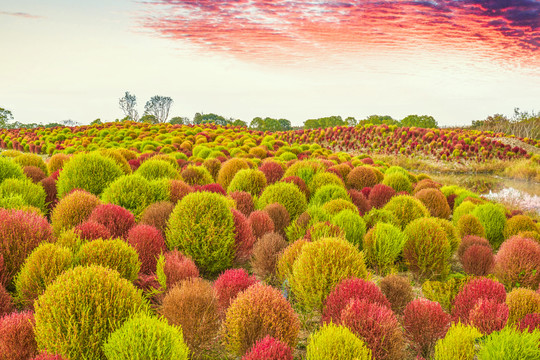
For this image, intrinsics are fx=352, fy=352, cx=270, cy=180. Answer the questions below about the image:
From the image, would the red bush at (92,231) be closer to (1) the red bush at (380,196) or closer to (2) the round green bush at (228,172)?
(2) the round green bush at (228,172)

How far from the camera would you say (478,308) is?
324 centimetres

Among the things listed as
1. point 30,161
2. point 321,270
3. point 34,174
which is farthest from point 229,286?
point 30,161

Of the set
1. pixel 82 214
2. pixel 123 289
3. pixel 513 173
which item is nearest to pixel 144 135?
pixel 82 214

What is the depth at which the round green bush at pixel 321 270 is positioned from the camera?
343cm

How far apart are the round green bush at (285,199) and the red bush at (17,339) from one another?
3.94 metres

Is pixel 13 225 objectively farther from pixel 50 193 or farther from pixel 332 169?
pixel 332 169

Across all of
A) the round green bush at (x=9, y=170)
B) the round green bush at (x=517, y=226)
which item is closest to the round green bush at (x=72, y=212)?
the round green bush at (x=9, y=170)

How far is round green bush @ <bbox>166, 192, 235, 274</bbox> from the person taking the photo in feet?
Answer: 13.6

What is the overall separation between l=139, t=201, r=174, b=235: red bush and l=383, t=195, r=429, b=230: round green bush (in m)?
3.76

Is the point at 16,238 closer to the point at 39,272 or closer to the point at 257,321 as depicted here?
the point at 39,272

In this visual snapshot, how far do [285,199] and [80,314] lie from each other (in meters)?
4.05

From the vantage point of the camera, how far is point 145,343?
2.08m

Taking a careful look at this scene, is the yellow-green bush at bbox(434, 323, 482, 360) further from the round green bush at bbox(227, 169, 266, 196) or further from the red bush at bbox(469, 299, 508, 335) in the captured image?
the round green bush at bbox(227, 169, 266, 196)

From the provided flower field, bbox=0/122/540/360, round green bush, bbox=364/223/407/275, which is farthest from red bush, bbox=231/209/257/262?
round green bush, bbox=364/223/407/275
